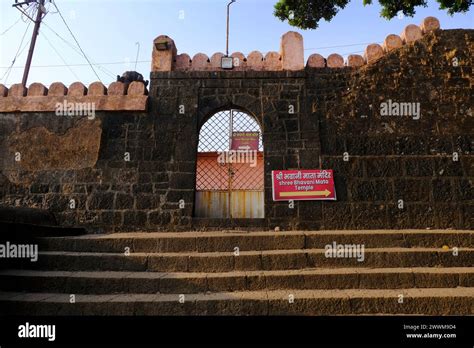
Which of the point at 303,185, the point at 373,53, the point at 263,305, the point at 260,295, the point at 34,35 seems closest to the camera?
the point at 263,305

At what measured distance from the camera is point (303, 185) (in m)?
5.93

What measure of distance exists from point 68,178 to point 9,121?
1994 mm

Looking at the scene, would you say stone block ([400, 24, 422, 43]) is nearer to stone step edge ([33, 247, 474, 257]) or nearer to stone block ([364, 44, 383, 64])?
stone block ([364, 44, 383, 64])

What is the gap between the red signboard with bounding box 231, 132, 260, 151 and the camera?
257 inches

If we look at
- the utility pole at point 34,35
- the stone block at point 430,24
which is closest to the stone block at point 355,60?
the stone block at point 430,24

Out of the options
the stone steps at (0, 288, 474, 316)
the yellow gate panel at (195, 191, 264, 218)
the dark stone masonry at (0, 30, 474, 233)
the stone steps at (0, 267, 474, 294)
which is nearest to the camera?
the stone steps at (0, 288, 474, 316)

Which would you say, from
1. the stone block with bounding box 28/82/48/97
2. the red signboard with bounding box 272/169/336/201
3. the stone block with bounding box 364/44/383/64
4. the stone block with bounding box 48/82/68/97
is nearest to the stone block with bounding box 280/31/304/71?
the stone block with bounding box 364/44/383/64

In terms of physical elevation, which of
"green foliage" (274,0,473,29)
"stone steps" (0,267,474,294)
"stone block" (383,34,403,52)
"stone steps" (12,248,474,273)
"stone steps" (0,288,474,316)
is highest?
"green foliage" (274,0,473,29)

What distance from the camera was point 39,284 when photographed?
12.5ft

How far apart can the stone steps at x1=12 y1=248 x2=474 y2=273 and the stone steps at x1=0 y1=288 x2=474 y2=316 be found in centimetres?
73

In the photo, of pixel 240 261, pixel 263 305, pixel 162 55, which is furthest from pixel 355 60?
pixel 263 305

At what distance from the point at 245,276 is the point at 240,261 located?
370mm

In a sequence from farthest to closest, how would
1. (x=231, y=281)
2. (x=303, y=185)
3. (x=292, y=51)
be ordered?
(x=292, y=51) → (x=303, y=185) → (x=231, y=281)

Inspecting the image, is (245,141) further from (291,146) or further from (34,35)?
(34,35)
